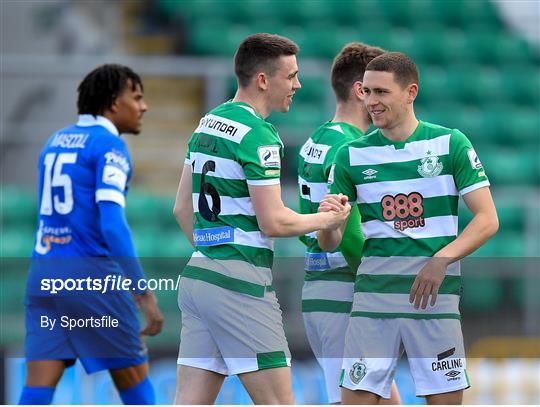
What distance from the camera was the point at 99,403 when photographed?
24.1 feet

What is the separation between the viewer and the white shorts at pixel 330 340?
16.5ft

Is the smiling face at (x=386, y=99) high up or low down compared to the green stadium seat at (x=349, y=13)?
down

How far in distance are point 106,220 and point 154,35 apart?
7083 mm

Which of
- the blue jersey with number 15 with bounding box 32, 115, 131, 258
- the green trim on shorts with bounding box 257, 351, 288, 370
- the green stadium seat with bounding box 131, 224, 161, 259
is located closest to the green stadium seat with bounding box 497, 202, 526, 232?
the green stadium seat with bounding box 131, 224, 161, 259

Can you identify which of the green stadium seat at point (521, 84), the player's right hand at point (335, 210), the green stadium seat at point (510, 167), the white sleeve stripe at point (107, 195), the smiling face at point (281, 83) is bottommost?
the player's right hand at point (335, 210)

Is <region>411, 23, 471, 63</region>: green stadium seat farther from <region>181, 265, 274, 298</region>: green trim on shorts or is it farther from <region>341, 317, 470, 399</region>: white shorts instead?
<region>181, 265, 274, 298</region>: green trim on shorts

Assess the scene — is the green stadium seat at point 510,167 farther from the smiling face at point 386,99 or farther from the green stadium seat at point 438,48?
the smiling face at point 386,99

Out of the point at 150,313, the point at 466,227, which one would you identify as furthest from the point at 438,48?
the point at 466,227

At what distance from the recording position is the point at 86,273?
5.44 meters

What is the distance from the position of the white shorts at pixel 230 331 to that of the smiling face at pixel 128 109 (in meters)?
1.41

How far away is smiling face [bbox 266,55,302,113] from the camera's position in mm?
4492

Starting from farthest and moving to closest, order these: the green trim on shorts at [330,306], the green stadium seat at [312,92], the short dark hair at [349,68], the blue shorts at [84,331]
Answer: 1. the green stadium seat at [312,92]
2. the blue shorts at [84,331]
3. the short dark hair at [349,68]
4. the green trim on shorts at [330,306]

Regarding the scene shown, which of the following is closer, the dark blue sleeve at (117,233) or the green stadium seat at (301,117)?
the dark blue sleeve at (117,233)

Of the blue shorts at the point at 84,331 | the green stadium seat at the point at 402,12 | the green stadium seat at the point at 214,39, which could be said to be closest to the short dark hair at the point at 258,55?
the blue shorts at the point at 84,331
